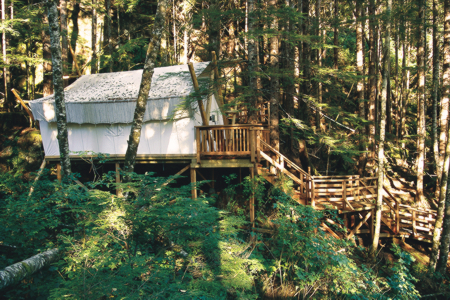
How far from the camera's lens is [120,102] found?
31.9ft

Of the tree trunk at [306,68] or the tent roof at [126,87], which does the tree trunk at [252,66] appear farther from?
the tree trunk at [306,68]

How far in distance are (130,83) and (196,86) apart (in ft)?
11.9

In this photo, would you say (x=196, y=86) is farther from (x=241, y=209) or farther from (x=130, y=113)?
(x=241, y=209)

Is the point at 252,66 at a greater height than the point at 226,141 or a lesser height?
greater

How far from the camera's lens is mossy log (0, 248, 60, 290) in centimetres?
313

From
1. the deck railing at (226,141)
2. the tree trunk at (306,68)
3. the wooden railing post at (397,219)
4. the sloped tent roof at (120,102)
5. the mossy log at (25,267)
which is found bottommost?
→ the wooden railing post at (397,219)

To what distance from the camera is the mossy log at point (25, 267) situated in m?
3.13

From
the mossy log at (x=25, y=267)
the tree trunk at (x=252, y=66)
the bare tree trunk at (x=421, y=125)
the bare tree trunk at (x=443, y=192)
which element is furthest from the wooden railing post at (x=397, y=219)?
the mossy log at (x=25, y=267)

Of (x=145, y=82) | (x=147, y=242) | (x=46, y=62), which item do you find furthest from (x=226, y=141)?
(x=46, y=62)

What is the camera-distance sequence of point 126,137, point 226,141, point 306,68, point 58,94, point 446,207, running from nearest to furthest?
point 58,94 < point 446,207 < point 226,141 < point 126,137 < point 306,68

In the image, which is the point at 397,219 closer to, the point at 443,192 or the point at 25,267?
the point at 443,192

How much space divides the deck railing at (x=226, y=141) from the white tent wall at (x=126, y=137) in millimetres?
512

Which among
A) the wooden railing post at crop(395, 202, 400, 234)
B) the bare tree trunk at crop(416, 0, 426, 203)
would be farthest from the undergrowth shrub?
the bare tree trunk at crop(416, 0, 426, 203)

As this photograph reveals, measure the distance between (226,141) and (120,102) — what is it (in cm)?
406
